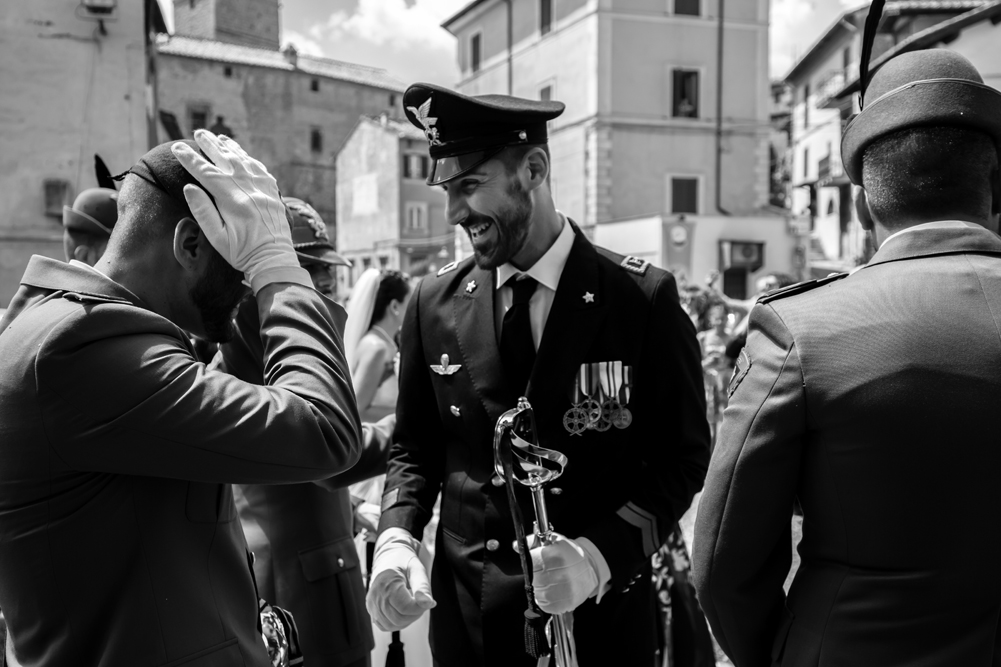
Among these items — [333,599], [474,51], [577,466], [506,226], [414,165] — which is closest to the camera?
[577,466]

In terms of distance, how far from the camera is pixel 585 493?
7.94 ft

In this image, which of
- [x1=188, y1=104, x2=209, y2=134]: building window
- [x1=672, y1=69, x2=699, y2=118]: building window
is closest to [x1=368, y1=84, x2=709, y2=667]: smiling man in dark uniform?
[x1=672, y1=69, x2=699, y2=118]: building window

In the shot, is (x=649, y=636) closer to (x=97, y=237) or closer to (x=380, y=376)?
(x=380, y=376)

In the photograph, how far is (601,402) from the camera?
2.45m

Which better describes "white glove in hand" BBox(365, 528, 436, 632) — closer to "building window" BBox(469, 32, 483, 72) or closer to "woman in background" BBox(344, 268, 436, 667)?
"woman in background" BBox(344, 268, 436, 667)

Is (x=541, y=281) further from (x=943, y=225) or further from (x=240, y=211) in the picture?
(x=943, y=225)

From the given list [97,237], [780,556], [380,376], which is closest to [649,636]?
[780,556]

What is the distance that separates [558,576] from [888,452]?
93 cm

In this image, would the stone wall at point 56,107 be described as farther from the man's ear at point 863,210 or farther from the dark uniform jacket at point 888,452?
the dark uniform jacket at point 888,452

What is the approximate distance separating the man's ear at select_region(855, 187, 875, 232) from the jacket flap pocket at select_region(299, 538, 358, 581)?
1905 mm

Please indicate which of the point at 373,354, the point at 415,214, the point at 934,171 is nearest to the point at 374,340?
the point at 373,354

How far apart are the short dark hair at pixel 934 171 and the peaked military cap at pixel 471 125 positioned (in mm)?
1107

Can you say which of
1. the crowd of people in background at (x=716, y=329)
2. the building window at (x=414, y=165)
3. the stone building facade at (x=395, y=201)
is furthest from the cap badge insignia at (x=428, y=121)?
the building window at (x=414, y=165)

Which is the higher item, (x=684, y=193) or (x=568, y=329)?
(x=684, y=193)
